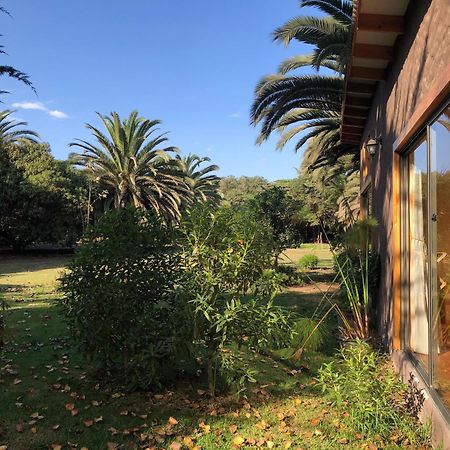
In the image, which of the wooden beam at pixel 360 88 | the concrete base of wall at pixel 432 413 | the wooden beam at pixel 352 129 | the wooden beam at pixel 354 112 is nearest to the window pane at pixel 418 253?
the concrete base of wall at pixel 432 413

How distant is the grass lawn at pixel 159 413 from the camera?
372 cm

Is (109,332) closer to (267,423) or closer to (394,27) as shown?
(267,423)

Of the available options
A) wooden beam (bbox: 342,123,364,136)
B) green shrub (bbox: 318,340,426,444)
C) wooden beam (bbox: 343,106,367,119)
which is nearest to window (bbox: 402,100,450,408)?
green shrub (bbox: 318,340,426,444)

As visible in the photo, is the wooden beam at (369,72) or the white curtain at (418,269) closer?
the white curtain at (418,269)

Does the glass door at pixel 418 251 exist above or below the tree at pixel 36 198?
below

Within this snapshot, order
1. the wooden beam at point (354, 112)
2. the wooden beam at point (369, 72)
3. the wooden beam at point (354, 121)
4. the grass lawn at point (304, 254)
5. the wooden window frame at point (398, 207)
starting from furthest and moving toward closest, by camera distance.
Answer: the grass lawn at point (304, 254) → the wooden beam at point (354, 121) → the wooden beam at point (354, 112) → the wooden beam at point (369, 72) → the wooden window frame at point (398, 207)

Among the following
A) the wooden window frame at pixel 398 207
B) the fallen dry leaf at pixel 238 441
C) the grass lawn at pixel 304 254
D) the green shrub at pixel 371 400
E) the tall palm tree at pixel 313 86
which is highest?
the tall palm tree at pixel 313 86

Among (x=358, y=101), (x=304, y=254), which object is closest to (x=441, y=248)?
(x=358, y=101)

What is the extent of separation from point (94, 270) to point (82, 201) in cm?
2476

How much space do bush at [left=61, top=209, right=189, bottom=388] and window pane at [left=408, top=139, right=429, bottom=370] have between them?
7.62 ft

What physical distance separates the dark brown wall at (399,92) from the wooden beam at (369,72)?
0.16 m

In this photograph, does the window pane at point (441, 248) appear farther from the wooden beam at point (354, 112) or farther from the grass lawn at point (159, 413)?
the wooden beam at point (354, 112)

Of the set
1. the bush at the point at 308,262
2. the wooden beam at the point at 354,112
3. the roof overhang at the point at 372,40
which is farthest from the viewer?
the bush at the point at 308,262

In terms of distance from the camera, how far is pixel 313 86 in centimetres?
1221
